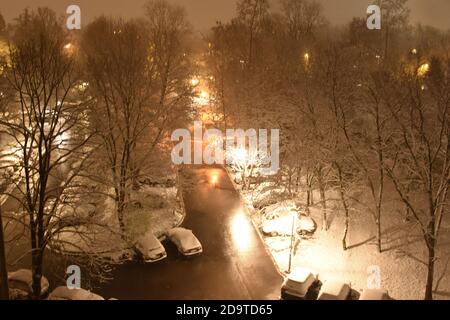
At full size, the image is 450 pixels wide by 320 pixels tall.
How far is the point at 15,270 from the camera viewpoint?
19.4m

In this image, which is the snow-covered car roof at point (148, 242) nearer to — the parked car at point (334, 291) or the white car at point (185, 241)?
the white car at point (185, 241)

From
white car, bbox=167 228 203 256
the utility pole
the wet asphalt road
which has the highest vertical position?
the utility pole

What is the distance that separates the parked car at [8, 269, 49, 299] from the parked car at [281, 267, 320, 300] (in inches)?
383

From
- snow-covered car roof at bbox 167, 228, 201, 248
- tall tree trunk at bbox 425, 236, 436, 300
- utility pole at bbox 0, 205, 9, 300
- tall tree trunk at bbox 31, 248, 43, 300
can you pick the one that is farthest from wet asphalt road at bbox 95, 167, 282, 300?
utility pole at bbox 0, 205, 9, 300

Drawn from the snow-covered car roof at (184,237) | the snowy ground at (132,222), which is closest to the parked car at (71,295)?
the snowy ground at (132,222)

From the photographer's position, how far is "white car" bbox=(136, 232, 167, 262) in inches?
800

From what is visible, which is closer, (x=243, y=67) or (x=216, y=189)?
(x=216, y=189)

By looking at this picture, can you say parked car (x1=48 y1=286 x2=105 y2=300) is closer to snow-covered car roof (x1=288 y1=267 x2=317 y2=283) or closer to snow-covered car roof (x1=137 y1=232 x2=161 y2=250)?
snow-covered car roof (x1=137 y1=232 x2=161 y2=250)

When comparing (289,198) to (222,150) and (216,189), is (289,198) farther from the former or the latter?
(222,150)

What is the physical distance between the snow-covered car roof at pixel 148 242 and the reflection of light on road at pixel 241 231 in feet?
13.7

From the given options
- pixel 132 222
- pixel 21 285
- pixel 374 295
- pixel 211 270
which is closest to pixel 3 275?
pixel 21 285

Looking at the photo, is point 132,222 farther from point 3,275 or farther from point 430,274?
point 430,274
